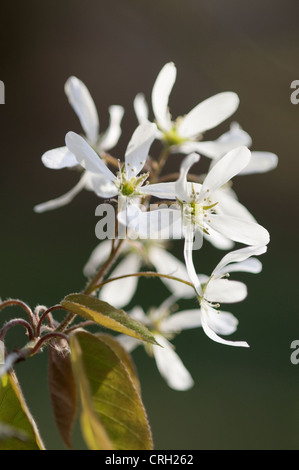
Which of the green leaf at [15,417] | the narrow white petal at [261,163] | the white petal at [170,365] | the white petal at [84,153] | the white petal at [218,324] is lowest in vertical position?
the white petal at [170,365]

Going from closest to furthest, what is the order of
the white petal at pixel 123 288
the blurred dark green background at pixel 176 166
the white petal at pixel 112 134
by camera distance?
the white petal at pixel 112 134 < the white petal at pixel 123 288 < the blurred dark green background at pixel 176 166

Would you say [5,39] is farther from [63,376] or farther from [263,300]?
[63,376]

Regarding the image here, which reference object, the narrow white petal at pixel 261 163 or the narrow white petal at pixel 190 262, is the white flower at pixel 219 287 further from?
the narrow white petal at pixel 261 163

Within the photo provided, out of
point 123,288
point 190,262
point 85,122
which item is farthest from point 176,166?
point 190,262

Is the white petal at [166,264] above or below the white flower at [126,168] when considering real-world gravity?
below

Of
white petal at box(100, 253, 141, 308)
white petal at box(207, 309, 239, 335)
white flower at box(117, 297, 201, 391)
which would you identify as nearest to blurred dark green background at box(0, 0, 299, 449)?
white petal at box(100, 253, 141, 308)

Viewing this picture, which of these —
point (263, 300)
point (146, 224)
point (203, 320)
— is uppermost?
point (146, 224)

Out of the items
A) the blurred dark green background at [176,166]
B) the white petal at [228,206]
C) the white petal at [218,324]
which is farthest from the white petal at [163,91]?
the blurred dark green background at [176,166]
